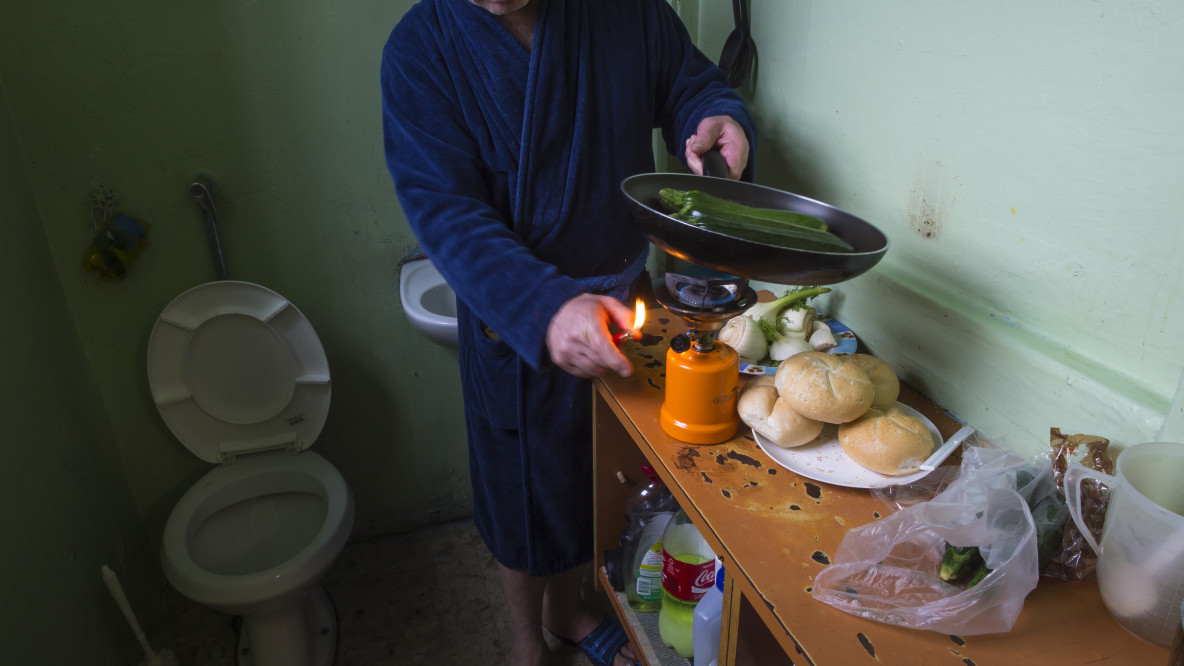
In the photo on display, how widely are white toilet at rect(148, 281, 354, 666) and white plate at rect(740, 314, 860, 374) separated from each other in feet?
3.57

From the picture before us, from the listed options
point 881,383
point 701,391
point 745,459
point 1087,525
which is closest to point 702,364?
point 701,391

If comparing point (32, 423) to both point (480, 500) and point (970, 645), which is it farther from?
point (970, 645)

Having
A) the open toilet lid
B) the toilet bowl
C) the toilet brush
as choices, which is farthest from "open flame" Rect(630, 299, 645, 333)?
the toilet brush

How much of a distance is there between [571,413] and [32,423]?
1085 millimetres

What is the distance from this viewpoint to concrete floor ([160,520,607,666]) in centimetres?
174

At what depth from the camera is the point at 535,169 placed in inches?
44.8

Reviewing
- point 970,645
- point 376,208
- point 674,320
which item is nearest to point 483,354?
point 674,320

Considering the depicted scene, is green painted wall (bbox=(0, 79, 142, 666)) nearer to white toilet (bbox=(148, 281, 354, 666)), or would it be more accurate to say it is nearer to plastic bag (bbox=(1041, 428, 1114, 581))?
white toilet (bbox=(148, 281, 354, 666))

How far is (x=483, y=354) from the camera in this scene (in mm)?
1237

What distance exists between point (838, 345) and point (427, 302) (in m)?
1.11

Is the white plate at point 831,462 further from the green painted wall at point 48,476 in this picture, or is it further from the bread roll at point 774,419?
the green painted wall at point 48,476

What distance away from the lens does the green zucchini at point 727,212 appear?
0.86m

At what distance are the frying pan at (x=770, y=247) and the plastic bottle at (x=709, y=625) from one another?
527mm

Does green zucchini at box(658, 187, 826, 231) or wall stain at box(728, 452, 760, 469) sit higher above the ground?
green zucchini at box(658, 187, 826, 231)
